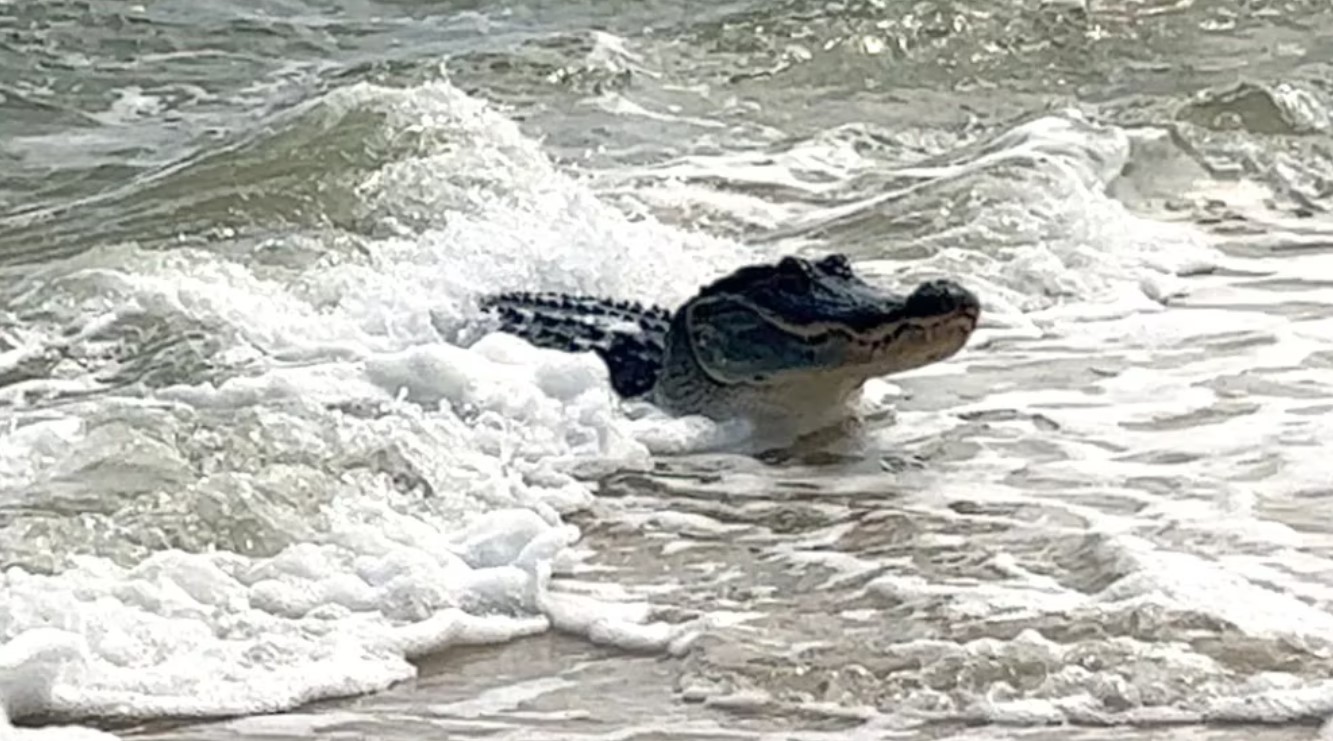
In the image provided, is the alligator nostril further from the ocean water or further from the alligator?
the ocean water

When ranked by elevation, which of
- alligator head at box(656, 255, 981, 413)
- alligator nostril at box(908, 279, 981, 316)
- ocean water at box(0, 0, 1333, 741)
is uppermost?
alligator nostril at box(908, 279, 981, 316)

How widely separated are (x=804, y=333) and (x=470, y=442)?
37.8 inches

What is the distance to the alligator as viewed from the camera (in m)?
6.74

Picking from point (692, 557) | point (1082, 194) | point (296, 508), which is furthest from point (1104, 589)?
point (1082, 194)

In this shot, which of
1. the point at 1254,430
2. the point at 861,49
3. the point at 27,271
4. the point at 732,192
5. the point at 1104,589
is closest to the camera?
the point at 1104,589

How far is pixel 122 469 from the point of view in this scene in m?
6.08

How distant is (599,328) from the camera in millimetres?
7574

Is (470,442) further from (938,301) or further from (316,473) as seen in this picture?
(938,301)

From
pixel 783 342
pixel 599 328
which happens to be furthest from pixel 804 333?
pixel 599 328

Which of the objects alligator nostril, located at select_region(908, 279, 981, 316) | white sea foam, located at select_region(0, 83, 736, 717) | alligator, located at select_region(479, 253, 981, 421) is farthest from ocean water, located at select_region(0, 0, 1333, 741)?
alligator nostril, located at select_region(908, 279, 981, 316)

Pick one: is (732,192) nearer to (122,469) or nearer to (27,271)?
(27,271)

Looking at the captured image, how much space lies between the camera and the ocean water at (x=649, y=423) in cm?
481

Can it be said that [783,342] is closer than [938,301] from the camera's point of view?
No

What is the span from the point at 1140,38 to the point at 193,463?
29.5ft
